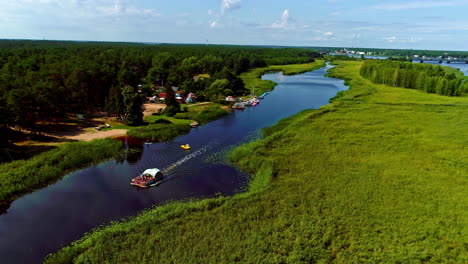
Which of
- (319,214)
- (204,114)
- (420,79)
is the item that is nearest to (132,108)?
(204,114)

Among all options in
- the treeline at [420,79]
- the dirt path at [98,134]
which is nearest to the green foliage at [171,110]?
the dirt path at [98,134]

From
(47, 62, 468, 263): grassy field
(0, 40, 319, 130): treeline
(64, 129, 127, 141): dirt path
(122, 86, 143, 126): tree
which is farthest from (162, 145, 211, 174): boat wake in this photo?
(0, 40, 319, 130): treeline

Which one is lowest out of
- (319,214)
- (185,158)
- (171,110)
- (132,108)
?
(319,214)

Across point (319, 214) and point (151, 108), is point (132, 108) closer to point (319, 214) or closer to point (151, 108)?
point (151, 108)

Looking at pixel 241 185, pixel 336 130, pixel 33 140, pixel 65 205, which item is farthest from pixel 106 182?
pixel 336 130

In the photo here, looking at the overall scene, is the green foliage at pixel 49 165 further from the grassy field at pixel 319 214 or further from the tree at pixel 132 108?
the grassy field at pixel 319 214

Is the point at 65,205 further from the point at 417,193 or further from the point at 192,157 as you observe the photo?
the point at 417,193

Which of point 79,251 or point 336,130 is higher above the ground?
point 336,130
